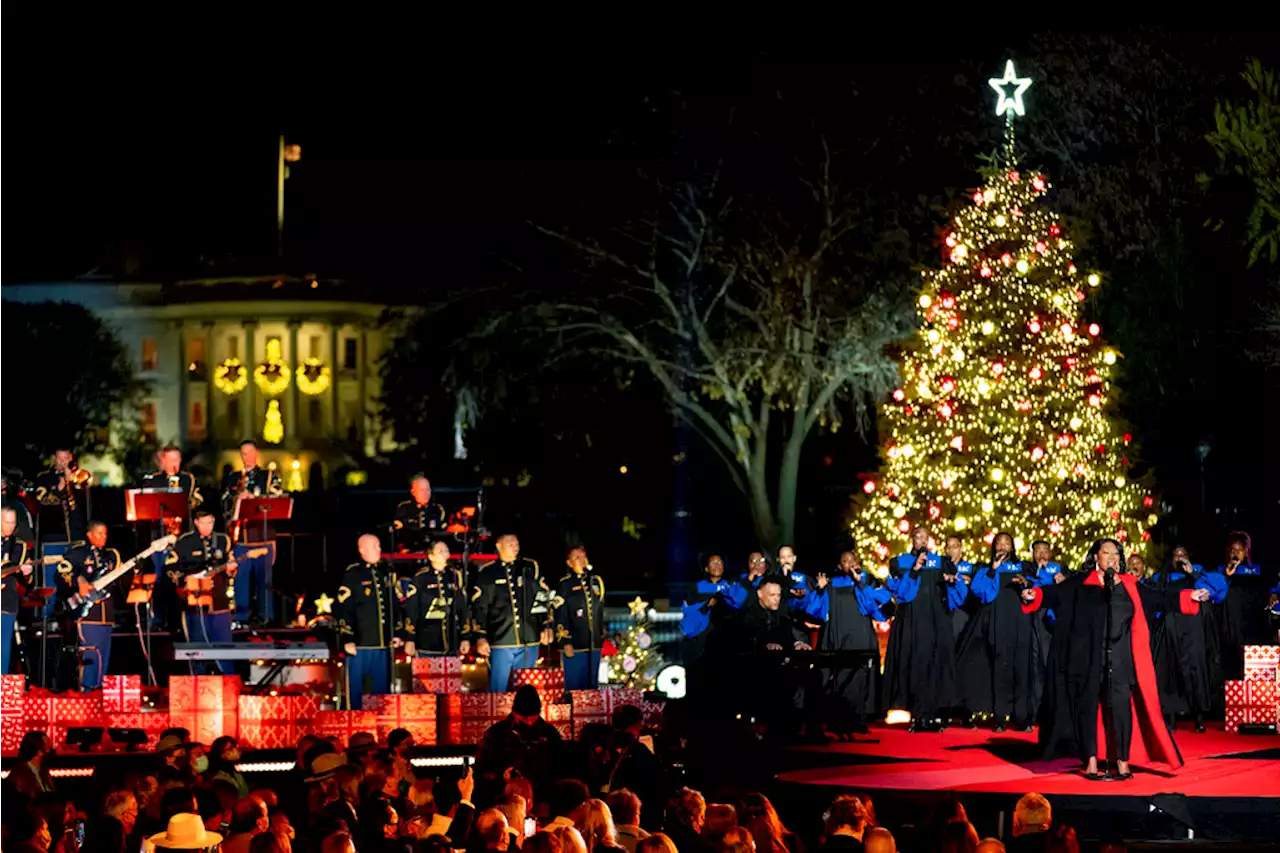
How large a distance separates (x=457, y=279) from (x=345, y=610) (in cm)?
6628

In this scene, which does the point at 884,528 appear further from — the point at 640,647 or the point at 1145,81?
the point at 1145,81

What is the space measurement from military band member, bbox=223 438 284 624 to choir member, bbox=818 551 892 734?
251 inches

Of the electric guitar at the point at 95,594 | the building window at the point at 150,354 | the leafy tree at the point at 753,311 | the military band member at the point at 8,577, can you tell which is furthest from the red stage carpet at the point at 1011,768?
the building window at the point at 150,354

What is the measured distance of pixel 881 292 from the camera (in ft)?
141

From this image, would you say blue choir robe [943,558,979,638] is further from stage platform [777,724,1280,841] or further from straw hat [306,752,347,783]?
straw hat [306,752,347,783]

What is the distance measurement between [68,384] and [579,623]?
64571 mm

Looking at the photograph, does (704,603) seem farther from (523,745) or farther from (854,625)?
(523,745)

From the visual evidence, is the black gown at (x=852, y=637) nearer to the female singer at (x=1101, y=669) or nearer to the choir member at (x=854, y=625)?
the choir member at (x=854, y=625)

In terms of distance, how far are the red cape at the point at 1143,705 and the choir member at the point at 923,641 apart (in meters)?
3.30

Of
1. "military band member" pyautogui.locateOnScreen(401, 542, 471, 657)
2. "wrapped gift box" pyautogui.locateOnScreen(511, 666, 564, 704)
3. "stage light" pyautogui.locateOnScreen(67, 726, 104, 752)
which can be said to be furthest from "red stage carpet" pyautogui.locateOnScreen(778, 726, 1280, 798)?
"stage light" pyautogui.locateOnScreen(67, 726, 104, 752)

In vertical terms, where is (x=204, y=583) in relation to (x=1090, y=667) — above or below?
above

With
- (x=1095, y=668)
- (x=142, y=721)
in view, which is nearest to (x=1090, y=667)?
(x=1095, y=668)

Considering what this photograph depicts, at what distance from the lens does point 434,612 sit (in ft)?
69.9

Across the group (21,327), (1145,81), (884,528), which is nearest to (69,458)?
(884,528)
